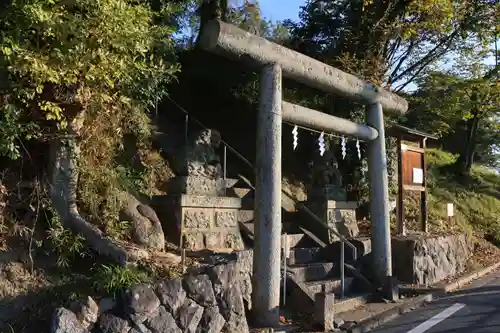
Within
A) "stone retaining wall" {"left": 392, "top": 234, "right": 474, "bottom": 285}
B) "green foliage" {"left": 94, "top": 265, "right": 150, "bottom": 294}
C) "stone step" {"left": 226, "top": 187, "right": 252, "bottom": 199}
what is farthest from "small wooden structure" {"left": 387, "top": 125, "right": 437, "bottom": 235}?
"green foliage" {"left": 94, "top": 265, "right": 150, "bottom": 294}

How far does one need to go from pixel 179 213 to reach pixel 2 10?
3.92 meters

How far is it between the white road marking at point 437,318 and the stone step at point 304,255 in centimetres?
234

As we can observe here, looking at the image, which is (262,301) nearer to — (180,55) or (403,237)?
(403,237)

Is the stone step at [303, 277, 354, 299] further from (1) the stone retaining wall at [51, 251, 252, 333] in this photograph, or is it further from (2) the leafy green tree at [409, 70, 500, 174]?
(2) the leafy green tree at [409, 70, 500, 174]

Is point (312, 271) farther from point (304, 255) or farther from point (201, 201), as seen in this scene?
point (201, 201)

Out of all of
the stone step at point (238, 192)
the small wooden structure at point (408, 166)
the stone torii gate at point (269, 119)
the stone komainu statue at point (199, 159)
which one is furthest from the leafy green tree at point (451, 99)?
the stone torii gate at point (269, 119)

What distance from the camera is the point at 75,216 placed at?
6.49 m

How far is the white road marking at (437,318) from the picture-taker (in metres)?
7.08

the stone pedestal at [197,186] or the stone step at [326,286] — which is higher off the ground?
the stone pedestal at [197,186]

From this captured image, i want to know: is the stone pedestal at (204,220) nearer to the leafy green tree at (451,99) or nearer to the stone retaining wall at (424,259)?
the stone retaining wall at (424,259)

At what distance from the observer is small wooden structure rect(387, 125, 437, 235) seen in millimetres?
11969

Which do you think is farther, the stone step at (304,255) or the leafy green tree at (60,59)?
the stone step at (304,255)

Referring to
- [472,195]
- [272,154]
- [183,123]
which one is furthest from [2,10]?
[472,195]

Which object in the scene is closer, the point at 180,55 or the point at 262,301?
the point at 262,301
